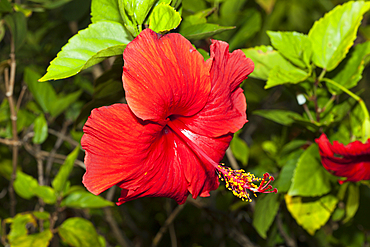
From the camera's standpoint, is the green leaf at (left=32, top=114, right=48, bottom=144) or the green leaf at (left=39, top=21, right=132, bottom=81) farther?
the green leaf at (left=32, top=114, right=48, bottom=144)

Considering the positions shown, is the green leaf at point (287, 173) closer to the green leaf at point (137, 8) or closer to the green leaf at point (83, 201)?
the green leaf at point (83, 201)

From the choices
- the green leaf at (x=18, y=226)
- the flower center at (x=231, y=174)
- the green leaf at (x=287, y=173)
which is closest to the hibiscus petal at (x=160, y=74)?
the flower center at (x=231, y=174)

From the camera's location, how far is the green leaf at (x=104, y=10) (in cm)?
79

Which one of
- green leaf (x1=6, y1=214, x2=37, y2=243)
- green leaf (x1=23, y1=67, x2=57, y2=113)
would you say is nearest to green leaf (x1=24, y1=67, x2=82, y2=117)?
green leaf (x1=23, y1=67, x2=57, y2=113)

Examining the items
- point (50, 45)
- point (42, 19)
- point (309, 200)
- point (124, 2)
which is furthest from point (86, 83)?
point (309, 200)

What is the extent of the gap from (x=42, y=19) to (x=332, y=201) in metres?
1.75

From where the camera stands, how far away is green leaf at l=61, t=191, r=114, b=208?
4.00 feet

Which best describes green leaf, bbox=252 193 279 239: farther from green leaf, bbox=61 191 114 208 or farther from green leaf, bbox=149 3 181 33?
green leaf, bbox=149 3 181 33

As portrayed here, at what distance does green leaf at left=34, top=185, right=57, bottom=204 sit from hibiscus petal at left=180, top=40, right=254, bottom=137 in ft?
2.44

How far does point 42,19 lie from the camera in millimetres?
1879

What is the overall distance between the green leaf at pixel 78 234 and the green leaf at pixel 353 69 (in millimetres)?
1007

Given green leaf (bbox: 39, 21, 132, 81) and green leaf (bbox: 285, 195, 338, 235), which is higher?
green leaf (bbox: 39, 21, 132, 81)

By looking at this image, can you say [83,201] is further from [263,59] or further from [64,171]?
[263,59]

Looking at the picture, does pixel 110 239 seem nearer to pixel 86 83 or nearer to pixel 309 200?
pixel 86 83
